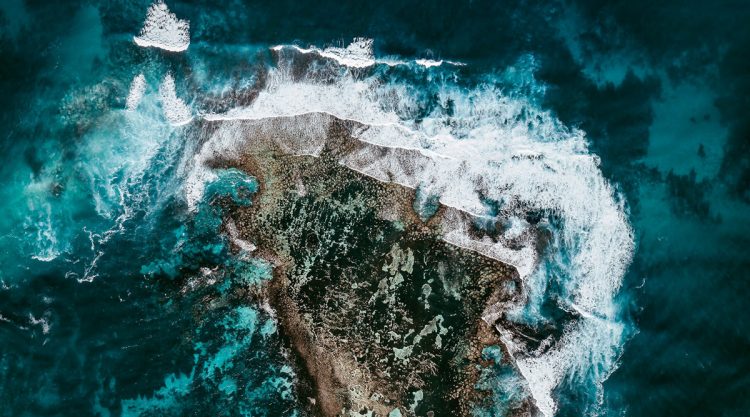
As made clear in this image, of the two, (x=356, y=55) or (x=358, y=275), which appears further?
(x=358, y=275)

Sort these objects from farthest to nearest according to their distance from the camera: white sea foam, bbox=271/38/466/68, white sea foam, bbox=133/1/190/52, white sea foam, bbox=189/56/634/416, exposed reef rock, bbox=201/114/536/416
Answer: exposed reef rock, bbox=201/114/536/416 → white sea foam, bbox=133/1/190/52 → white sea foam, bbox=271/38/466/68 → white sea foam, bbox=189/56/634/416

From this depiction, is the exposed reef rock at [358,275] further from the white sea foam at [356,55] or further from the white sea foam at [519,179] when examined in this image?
the white sea foam at [356,55]

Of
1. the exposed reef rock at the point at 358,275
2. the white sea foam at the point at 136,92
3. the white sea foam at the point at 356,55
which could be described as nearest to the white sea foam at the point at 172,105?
the white sea foam at the point at 136,92

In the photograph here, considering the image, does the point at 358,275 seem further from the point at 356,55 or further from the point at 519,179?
the point at 356,55

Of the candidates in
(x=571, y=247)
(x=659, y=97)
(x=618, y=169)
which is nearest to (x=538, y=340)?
(x=571, y=247)

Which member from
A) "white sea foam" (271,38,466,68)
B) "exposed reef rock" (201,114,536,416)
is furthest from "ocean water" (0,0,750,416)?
"exposed reef rock" (201,114,536,416)

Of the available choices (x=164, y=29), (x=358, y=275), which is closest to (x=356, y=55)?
(x=164, y=29)

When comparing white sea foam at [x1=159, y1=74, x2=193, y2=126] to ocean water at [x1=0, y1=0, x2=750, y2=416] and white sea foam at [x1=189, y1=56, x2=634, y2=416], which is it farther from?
white sea foam at [x1=189, y1=56, x2=634, y2=416]
